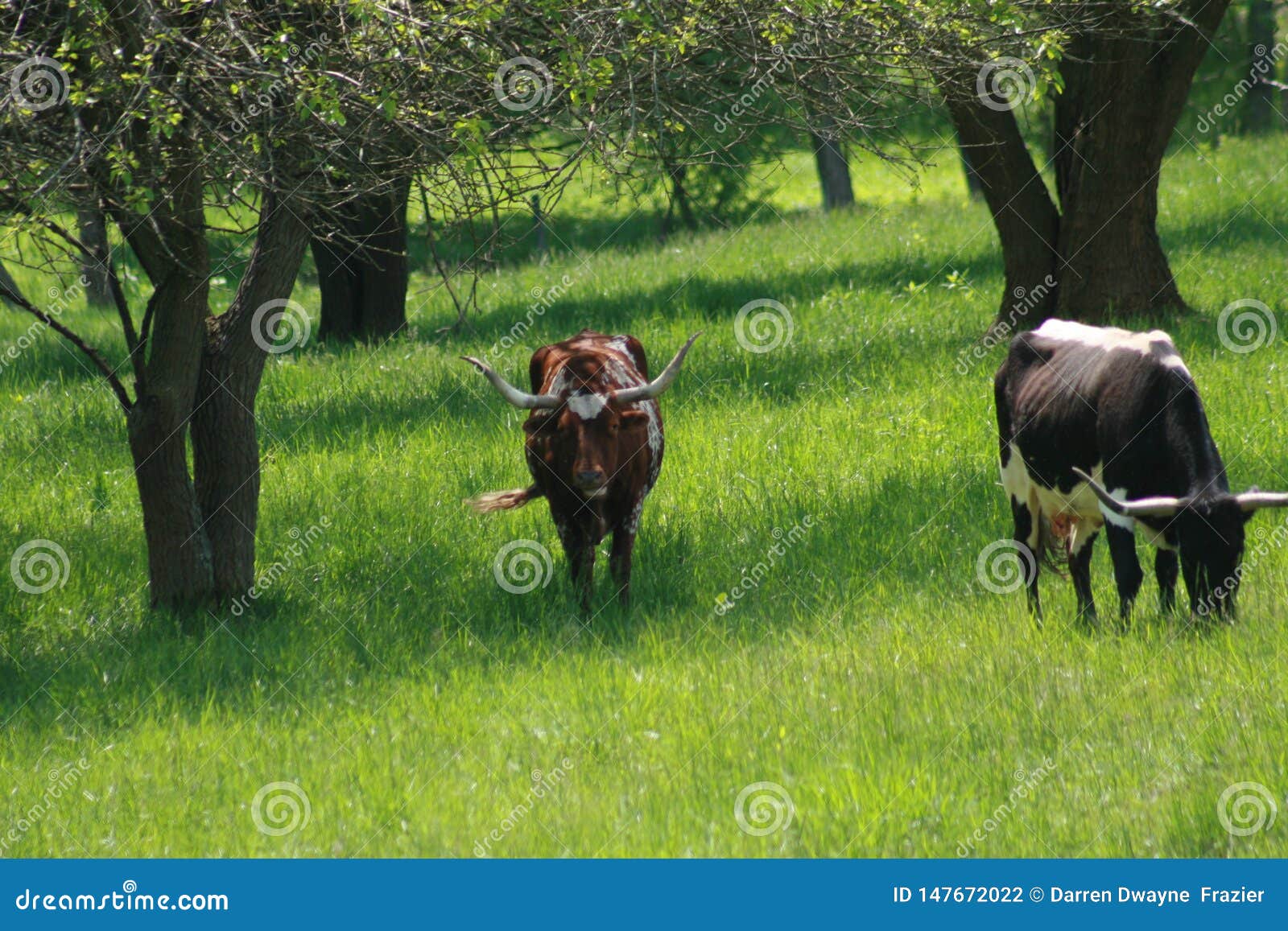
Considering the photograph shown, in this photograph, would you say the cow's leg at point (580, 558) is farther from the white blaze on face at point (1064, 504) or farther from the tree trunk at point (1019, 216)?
the tree trunk at point (1019, 216)

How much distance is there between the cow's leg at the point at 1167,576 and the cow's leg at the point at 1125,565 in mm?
30

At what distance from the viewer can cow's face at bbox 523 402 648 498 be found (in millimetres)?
8094

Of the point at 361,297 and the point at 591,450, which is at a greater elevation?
the point at 591,450

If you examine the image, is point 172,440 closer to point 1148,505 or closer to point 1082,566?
point 1082,566

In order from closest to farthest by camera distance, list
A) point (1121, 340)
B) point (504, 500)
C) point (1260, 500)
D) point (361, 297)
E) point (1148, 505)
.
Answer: point (1260, 500), point (1148, 505), point (1121, 340), point (504, 500), point (361, 297)

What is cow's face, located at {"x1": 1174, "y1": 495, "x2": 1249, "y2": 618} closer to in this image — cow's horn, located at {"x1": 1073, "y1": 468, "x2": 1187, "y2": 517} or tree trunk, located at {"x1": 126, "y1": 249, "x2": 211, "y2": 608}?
cow's horn, located at {"x1": 1073, "y1": 468, "x2": 1187, "y2": 517}

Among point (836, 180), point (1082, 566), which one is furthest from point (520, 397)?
point (836, 180)

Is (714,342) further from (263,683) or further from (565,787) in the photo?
(565,787)

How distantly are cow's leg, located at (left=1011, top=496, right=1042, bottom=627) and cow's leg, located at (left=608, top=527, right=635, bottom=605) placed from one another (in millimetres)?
2312

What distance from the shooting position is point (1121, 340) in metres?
7.20

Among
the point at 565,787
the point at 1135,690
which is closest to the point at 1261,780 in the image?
the point at 1135,690

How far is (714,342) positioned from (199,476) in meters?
6.53

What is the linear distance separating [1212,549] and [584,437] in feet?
11.6

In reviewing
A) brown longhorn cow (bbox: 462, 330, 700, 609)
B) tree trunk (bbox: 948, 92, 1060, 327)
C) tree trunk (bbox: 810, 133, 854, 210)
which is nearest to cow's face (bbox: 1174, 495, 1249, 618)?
brown longhorn cow (bbox: 462, 330, 700, 609)
